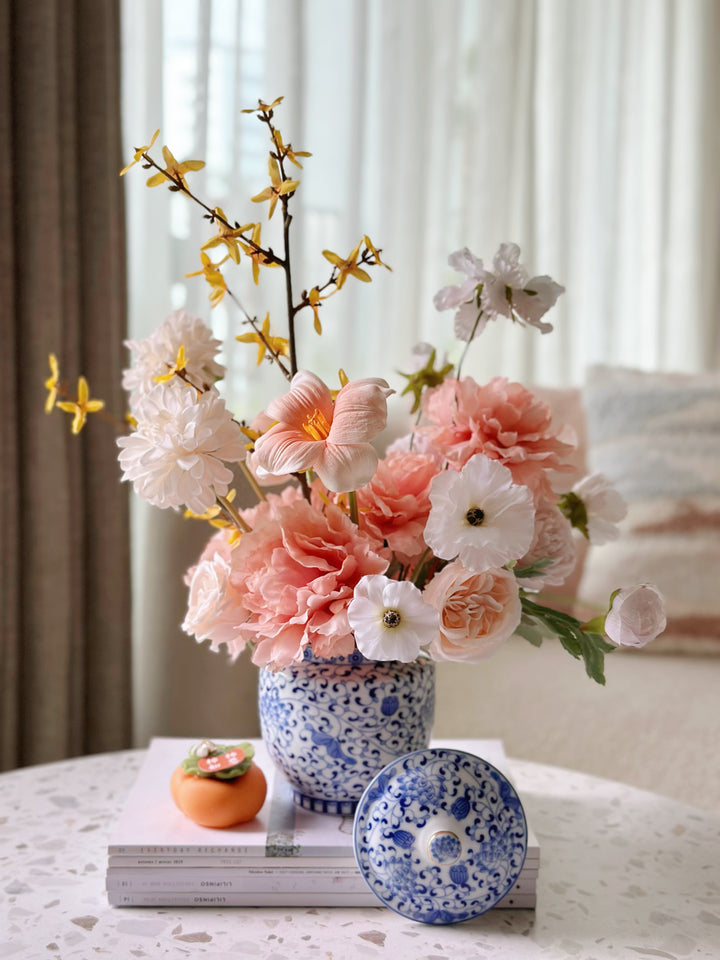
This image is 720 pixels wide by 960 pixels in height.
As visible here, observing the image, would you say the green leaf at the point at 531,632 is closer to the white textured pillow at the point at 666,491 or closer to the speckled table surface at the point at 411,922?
the speckled table surface at the point at 411,922

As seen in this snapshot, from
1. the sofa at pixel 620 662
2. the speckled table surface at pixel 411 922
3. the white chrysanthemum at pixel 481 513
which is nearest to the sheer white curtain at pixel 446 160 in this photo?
the sofa at pixel 620 662

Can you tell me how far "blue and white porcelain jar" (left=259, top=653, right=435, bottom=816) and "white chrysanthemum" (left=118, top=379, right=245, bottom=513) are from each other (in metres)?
0.18

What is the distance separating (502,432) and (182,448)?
239 millimetres

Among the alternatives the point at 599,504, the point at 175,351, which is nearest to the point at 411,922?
the point at 599,504

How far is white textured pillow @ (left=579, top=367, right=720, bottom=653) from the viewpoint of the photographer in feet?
5.10

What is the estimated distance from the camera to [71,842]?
87cm

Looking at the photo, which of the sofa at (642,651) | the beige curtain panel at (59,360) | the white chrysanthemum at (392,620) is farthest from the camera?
the beige curtain panel at (59,360)

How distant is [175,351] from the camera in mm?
789

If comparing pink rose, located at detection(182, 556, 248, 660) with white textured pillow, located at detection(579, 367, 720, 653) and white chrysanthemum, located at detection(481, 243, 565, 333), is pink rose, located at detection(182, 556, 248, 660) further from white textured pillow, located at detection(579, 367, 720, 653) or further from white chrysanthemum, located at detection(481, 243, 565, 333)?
white textured pillow, located at detection(579, 367, 720, 653)

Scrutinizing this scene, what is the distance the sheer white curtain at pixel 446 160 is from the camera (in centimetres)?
177

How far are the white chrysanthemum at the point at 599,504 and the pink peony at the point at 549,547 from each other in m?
0.06

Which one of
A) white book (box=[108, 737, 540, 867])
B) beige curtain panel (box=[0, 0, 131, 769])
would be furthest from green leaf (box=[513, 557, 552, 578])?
beige curtain panel (box=[0, 0, 131, 769])

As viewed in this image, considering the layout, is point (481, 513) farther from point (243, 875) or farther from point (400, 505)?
point (243, 875)

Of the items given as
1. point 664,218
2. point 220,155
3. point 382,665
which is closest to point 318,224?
point 220,155
